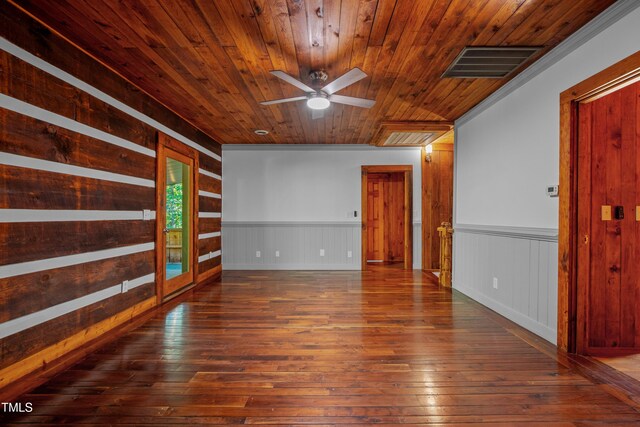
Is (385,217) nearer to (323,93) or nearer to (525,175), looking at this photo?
(525,175)

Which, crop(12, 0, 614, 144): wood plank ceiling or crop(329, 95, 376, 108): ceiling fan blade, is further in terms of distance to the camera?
crop(329, 95, 376, 108): ceiling fan blade

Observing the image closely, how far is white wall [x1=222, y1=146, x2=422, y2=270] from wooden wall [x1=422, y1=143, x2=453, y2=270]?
16cm

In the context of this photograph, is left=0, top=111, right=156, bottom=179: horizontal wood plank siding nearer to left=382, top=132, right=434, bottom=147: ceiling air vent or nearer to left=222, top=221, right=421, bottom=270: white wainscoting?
left=222, top=221, right=421, bottom=270: white wainscoting

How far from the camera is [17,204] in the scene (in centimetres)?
197

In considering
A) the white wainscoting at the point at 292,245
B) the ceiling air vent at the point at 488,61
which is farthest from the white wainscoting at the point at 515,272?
the white wainscoting at the point at 292,245

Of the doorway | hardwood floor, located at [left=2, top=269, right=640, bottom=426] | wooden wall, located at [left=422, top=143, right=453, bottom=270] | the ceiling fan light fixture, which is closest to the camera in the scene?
hardwood floor, located at [left=2, top=269, right=640, bottom=426]

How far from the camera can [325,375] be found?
2102 millimetres

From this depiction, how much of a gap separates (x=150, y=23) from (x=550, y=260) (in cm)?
372

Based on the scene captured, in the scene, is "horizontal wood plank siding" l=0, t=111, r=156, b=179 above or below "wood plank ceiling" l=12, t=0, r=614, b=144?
below

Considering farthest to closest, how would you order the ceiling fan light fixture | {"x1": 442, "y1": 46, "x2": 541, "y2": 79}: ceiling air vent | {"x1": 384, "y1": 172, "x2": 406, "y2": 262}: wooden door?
{"x1": 384, "y1": 172, "x2": 406, "y2": 262}: wooden door → the ceiling fan light fixture → {"x1": 442, "y1": 46, "x2": 541, "y2": 79}: ceiling air vent

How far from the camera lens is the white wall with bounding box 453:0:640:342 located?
2199 millimetres

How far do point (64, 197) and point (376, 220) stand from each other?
20.0 feet

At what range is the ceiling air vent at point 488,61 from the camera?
2.50 metres

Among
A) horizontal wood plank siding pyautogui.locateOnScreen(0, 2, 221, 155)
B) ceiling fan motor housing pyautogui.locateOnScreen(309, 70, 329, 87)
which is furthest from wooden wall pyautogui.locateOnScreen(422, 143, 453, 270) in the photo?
horizontal wood plank siding pyautogui.locateOnScreen(0, 2, 221, 155)
